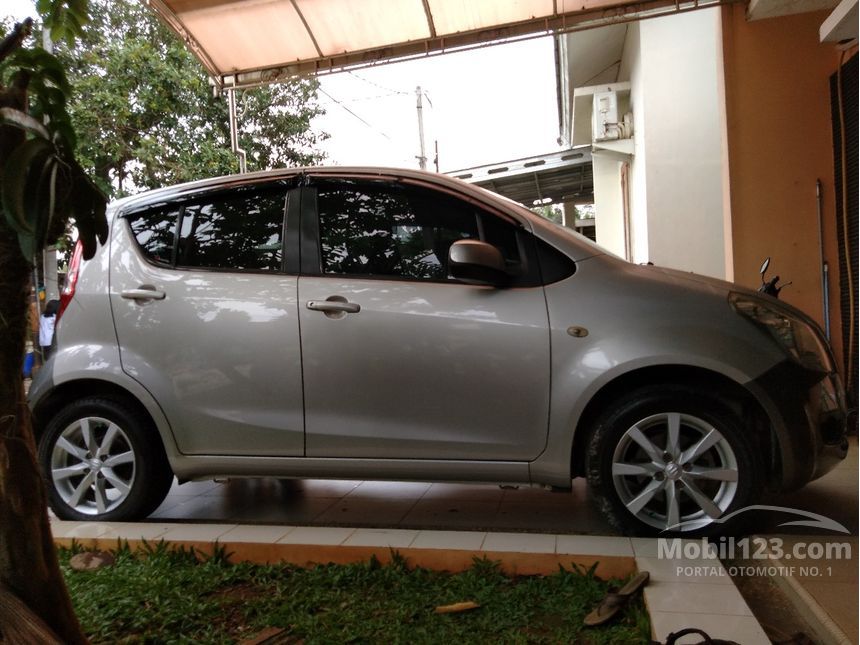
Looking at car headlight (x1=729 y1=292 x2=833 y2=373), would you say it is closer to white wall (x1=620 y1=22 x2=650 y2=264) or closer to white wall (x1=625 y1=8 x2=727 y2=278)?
white wall (x1=625 y1=8 x2=727 y2=278)

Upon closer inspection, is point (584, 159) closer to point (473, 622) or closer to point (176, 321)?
point (176, 321)

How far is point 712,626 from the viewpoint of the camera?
244cm

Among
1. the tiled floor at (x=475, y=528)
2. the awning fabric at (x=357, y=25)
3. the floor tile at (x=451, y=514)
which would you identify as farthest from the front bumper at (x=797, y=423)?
the awning fabric at (x=357, y=25)

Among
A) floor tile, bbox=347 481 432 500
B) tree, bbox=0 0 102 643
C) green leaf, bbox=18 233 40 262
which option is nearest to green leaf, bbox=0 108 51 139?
tree, bbox=0 0 102 643

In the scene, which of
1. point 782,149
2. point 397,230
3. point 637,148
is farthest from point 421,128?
point 397,230

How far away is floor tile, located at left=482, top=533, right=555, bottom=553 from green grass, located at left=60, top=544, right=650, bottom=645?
103mm

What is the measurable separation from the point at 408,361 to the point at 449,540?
2.92 ft

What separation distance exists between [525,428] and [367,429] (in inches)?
30.7

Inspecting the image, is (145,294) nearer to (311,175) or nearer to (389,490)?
(311,175)

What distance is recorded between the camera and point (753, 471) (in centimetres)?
345

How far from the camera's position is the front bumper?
346cm

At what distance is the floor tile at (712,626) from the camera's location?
2.36 metres

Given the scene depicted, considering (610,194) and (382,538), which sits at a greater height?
(610,194)

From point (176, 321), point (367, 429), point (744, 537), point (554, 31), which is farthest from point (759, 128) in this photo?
point (176, 321)
